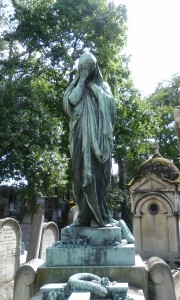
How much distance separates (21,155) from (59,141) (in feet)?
→ 8.99

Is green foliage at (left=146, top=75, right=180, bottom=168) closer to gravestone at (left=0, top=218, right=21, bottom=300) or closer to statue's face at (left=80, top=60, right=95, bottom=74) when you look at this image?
gravestone at (left=0, top=218, right=21, bottom=300)

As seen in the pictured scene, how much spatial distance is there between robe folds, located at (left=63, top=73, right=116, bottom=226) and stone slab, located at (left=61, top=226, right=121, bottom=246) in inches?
6.6

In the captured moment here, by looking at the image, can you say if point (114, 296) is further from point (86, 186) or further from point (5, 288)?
A: point (5, 288)

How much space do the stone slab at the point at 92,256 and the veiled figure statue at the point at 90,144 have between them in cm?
43

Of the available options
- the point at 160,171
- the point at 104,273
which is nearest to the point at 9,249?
the point at 104,273

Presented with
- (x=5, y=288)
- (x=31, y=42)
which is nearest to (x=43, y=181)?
(x=31, y=42)

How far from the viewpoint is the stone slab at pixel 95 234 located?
11.5ft

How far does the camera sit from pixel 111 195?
55.1 feet

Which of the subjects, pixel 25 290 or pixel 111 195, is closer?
pixel 25 290

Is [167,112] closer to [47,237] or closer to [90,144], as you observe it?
[47,237]

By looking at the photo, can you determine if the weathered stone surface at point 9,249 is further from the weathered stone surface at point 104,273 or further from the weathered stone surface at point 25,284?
the weathered stone surface at point 104,273

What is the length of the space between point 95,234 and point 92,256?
0.29 meters

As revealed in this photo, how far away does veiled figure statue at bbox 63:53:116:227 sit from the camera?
379 centimetres

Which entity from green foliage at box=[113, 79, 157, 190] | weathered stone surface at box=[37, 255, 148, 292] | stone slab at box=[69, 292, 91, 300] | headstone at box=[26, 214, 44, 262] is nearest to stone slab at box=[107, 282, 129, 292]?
stone slab at box=[69, 292, 91, 300]
